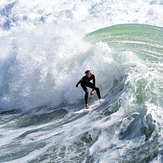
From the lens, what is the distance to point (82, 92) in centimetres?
855

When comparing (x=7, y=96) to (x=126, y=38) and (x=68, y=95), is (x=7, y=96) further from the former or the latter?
(x=126, y=38)

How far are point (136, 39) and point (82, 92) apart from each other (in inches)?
205

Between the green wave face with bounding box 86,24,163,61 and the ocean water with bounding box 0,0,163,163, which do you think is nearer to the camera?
the ocean water with bounding box 0,0,163,163

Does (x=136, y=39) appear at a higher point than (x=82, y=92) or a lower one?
higher

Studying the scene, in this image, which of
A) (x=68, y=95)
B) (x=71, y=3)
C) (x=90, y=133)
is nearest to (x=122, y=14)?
(x=71, y=3)

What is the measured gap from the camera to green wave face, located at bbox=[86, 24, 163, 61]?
9.90 meters

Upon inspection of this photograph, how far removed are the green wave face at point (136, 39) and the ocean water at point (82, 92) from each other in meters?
0.05

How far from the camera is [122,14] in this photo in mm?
17625

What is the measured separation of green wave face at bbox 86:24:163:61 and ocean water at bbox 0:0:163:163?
46 mm

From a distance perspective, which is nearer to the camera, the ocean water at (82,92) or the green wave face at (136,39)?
the ocean water at (82,92)

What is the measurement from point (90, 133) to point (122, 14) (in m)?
15.1

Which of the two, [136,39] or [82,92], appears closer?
[82,92]

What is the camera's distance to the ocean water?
13.0 ft

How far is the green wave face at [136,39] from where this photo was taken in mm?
9898
